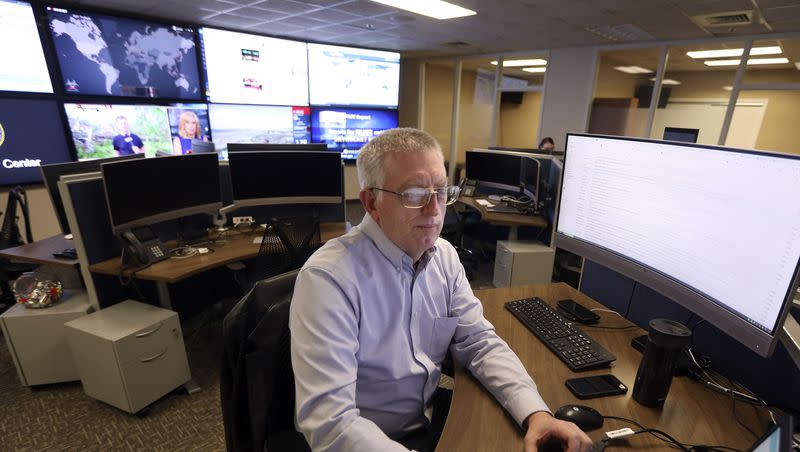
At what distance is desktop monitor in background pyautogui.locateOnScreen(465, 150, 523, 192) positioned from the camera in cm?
379

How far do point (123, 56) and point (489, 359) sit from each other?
542 centimetres

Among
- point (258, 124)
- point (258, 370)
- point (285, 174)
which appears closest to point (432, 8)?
point (285, 174)

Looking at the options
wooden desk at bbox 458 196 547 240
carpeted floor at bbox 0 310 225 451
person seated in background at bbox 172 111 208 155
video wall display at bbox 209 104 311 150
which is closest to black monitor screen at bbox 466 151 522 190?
wooden desk at bbox 458 196 547 240

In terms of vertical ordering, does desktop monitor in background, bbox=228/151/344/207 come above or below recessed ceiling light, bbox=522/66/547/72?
below

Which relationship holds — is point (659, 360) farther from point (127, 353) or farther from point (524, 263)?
point (524, 263)

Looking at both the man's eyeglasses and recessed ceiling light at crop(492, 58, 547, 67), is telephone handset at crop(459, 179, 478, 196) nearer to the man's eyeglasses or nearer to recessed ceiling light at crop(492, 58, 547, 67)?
the man's eyeglasses

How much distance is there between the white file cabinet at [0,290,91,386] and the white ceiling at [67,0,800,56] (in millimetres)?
3346

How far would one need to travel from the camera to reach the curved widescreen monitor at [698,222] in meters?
0.82

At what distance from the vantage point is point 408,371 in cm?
107

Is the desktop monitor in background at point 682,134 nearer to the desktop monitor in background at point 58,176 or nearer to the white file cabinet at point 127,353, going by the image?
the white file cabinet at point 127,353

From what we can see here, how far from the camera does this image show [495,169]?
399cm

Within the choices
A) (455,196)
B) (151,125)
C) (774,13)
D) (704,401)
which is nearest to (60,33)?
(151,125)

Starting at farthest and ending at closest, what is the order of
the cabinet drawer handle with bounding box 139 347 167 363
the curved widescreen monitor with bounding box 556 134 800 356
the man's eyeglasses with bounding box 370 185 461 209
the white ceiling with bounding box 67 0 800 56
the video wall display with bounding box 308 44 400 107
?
1. the video wall display with bounding box 308 44 400 107
2. the white ceiling with bounding box 67 0 800 56
3. the cabinet drawer handle with bounding box 139 347 167 363
4. the man's eyeglasses with bounding box 370 185 461 209
5. the curved widescreen monitor with bounding box 556 134 800 356

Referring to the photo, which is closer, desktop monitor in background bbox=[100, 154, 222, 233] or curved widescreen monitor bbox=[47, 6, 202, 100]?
desktop monitor in background bbox=[100, 154, 222, 233]
